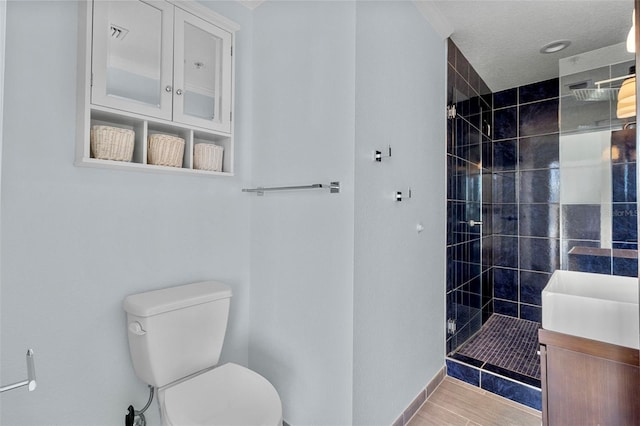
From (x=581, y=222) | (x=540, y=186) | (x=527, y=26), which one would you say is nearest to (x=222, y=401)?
(x=581, y=222)

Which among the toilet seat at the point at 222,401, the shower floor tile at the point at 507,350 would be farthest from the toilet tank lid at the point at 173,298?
the shower floor tile at the point at 507,350

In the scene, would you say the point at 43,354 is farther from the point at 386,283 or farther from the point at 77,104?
the point at 386,283

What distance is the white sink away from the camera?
3.83 feet

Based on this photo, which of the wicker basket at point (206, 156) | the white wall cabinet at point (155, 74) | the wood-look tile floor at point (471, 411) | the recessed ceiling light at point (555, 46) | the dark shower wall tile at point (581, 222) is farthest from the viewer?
the recessed ceiling light at point (555, 46)

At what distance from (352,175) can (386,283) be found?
0.58 meters

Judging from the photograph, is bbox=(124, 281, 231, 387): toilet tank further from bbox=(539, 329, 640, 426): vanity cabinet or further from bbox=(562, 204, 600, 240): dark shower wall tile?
bbox=(562, 204, 600, 240): dark shower wall tile

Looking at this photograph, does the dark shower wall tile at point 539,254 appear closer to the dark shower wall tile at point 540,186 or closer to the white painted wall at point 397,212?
the dark shower wall tile at point 540,186

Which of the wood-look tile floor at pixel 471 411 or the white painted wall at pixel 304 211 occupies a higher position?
the white painted wall at pixel 304 211

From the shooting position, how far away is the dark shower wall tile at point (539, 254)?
287 cm

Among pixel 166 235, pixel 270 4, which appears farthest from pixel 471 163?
pixel 166 235

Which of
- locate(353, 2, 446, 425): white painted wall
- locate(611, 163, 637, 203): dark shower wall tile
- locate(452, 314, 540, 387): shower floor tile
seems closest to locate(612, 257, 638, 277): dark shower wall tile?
locate(611, 163, 637, 203): dark shower wall tile

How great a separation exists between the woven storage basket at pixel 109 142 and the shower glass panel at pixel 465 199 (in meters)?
1.91

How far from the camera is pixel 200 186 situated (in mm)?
1629

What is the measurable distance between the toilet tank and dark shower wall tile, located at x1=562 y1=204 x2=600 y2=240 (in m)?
A: 2.29
